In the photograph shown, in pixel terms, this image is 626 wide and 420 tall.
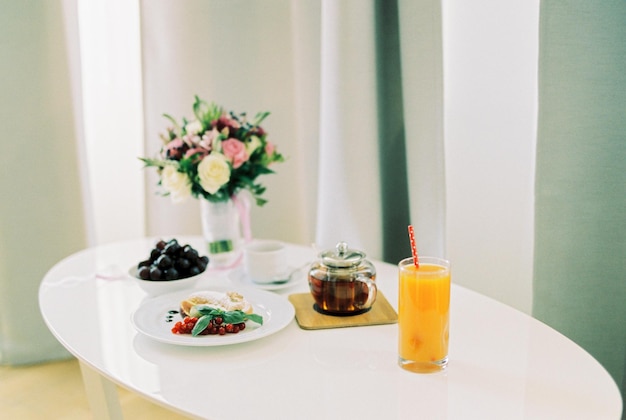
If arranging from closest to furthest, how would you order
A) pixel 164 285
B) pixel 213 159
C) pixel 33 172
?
pixel 164 285 < pixel 213 159 < pixel 33 172

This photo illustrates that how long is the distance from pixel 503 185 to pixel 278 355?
93 centimetres

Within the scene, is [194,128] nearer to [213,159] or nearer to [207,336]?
[213,159]

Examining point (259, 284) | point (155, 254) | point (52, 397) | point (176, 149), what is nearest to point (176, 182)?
point (176, 149)

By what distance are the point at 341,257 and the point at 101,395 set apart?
61 cm

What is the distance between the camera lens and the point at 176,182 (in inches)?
60.6

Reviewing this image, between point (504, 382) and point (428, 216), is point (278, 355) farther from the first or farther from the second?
point (428, 216)

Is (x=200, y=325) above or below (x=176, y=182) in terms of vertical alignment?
below

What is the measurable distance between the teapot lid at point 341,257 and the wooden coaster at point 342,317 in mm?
106

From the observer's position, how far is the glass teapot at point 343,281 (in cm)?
119

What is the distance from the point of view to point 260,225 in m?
2.35

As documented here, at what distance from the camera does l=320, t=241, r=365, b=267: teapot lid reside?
118 cm

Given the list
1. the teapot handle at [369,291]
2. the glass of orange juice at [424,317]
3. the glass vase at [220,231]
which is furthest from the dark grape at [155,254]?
the glass of orange juice at [424,317]

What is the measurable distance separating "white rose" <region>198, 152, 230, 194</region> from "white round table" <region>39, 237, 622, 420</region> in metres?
0.32

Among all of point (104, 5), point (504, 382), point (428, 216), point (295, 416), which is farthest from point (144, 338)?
point (104, 5)
